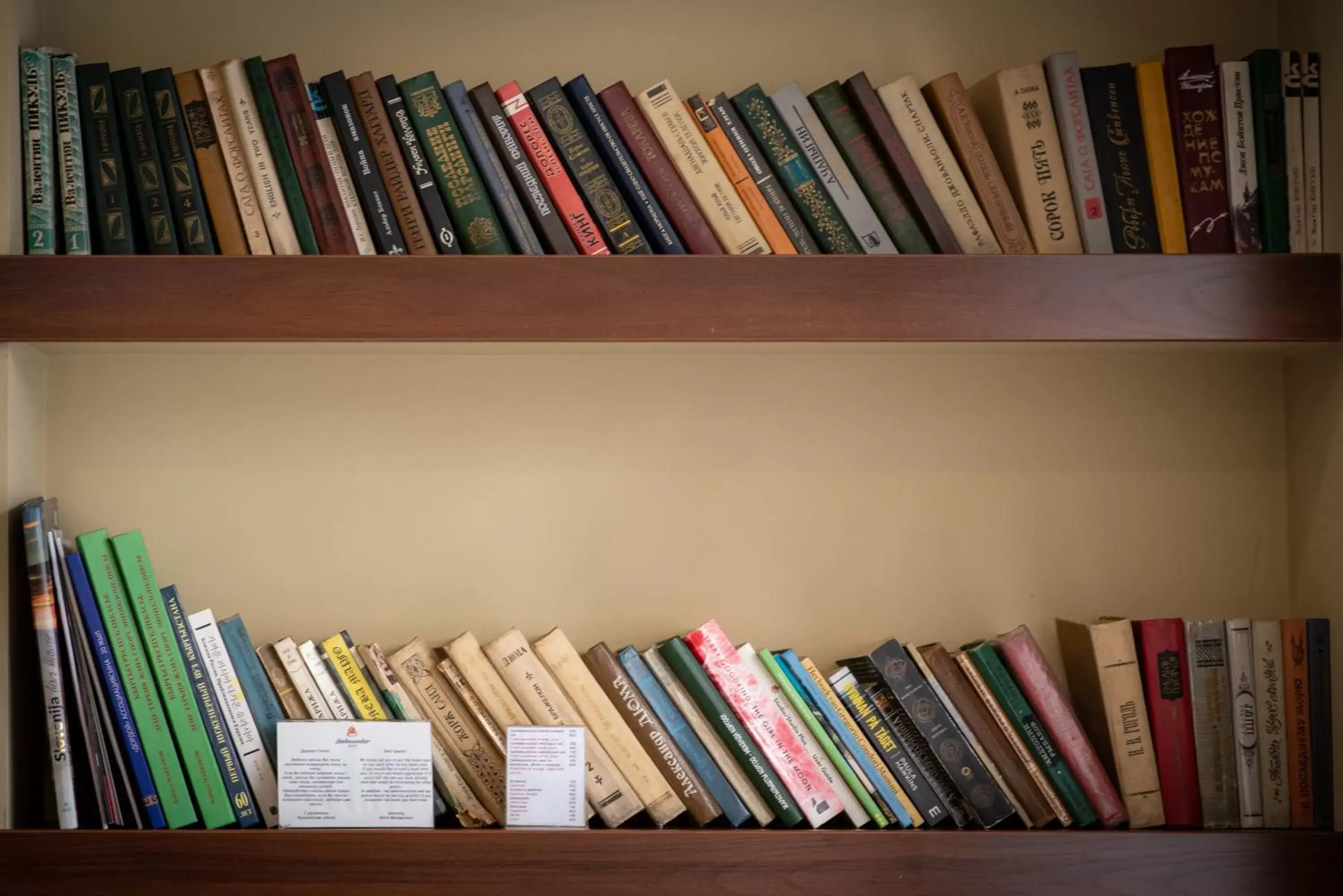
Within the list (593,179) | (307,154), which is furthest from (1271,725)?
(307,154)

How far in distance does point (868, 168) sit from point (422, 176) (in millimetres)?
572

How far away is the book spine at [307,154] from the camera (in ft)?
4.94

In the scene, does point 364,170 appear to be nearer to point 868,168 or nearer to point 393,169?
point 393,169

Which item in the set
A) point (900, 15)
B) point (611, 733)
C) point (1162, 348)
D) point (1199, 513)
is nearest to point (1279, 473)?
point (1199, 513)

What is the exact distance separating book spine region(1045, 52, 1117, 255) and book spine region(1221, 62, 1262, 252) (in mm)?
161

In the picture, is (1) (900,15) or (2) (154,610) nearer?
(2) (154,610)

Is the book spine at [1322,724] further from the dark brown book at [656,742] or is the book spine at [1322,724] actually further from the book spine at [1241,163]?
the dark brown book at [656,742]

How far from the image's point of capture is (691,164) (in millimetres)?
1520

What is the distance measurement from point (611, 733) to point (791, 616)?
13.0 inches

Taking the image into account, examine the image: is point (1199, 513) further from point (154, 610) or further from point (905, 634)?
point (154, 610)

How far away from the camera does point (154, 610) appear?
4.88ft

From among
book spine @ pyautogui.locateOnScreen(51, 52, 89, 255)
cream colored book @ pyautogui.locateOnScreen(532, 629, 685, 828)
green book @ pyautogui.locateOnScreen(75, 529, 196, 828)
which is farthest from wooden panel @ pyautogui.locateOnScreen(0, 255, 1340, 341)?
cream colored book @ pyautogui.locateOnScreen(532, 629, 685, 828)

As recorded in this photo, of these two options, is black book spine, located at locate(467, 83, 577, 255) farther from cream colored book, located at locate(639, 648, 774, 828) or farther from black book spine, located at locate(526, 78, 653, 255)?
cream colored book, located at locate(639, 648, 774, 828)

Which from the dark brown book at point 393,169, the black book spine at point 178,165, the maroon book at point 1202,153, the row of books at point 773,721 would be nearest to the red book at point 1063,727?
the row of books at point 773,721
